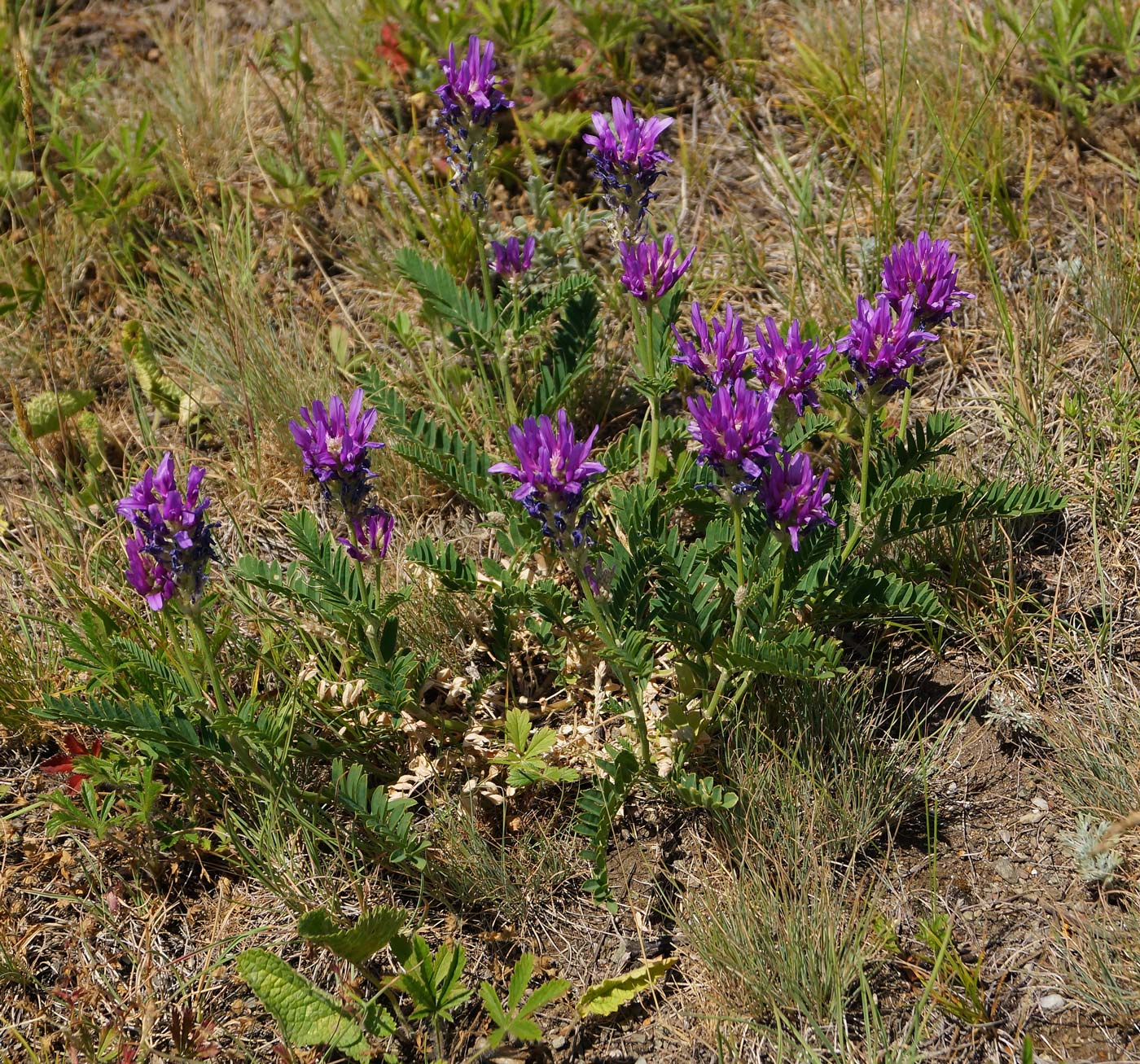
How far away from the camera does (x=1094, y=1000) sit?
2.38 metres

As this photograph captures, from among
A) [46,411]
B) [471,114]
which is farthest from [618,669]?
[46,411]

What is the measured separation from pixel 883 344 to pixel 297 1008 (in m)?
1.99

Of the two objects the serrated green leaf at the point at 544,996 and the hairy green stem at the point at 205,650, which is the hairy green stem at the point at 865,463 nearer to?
the serrated green leaf at the point at 544,996

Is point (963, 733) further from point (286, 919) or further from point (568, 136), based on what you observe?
point (568, 136)

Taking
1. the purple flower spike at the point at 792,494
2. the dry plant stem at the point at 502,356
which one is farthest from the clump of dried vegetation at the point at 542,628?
the purple flower spike at the point at 792,494

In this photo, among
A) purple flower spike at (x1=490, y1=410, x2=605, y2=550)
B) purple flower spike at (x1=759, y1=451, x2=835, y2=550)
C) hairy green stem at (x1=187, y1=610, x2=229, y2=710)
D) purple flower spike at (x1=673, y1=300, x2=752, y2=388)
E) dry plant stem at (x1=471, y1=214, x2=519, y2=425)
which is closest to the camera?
purple flower spike at (x1=490, y1=410, x2=605, y2=550)

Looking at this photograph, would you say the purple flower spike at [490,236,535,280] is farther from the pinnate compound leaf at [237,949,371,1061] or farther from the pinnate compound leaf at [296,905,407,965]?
the pinnate compound leaf at [237,949,371,1061]

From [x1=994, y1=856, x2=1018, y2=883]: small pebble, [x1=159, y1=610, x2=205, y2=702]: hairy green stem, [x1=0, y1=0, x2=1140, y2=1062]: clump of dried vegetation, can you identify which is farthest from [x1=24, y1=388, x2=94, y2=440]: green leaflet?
[x1=994, y1=856, x2=1018, y2=883]: small pebble

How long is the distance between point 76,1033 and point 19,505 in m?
1.82

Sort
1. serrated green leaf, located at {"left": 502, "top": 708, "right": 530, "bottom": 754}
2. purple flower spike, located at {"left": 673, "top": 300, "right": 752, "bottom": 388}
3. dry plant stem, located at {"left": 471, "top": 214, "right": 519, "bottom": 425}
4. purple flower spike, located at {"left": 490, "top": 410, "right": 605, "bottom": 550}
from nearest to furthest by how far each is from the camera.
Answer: purple flower spike, located at {"left": 490, "top": 410, "right": 605, "bottom": 550} < purple flower spike, located at {"left": 673, "top": 300, "right": 752, "bottom": 388} < serrated green leaf, located at {"left": 502, "top": 708, "right": 530, "bottom": 754} < dry plant stem, located at {"left": 471, "top": 214, "right": 519, "bottom": 425}

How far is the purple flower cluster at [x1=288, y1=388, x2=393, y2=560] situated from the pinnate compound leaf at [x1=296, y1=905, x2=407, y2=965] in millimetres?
856

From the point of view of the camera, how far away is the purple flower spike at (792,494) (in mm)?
2404

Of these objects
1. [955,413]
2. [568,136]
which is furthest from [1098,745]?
[568,136]

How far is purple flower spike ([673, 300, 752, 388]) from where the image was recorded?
2613mm
